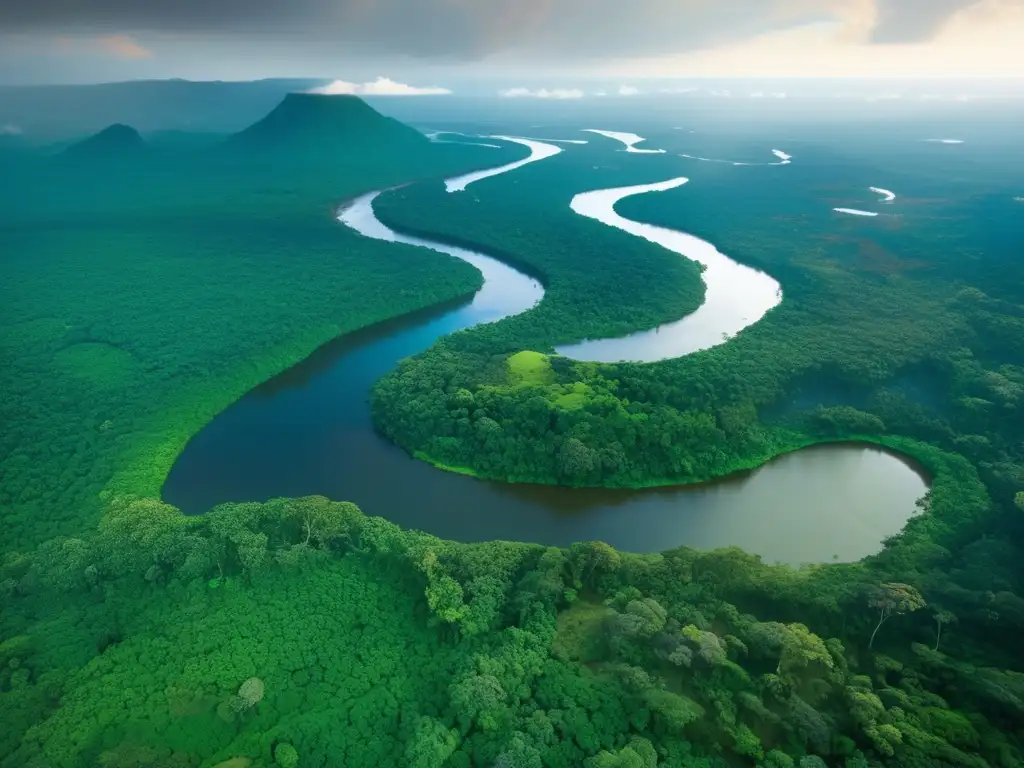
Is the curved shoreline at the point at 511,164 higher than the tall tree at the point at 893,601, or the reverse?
the tall tree at the point at 893,601

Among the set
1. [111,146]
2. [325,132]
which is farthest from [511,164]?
[111,146]

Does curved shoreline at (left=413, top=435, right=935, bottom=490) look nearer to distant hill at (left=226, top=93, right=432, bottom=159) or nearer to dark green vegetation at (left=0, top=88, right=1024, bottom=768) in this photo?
dark green vegetation at (left=0, top=88, right=1024, bottom=768)

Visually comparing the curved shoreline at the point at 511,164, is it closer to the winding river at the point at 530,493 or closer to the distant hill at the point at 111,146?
the distant hill at the point at 111,146

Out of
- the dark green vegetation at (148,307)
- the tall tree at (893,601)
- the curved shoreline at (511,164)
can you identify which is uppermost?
the tall tree at (893,601)

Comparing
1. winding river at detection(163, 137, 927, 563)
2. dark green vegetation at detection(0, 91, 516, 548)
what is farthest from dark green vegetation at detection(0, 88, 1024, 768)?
winding river at detection(163, 137, 927, 563)

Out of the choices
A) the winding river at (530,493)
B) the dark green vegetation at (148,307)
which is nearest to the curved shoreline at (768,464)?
the winding river at (530,493)

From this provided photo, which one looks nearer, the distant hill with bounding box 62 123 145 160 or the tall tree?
the tall tree
